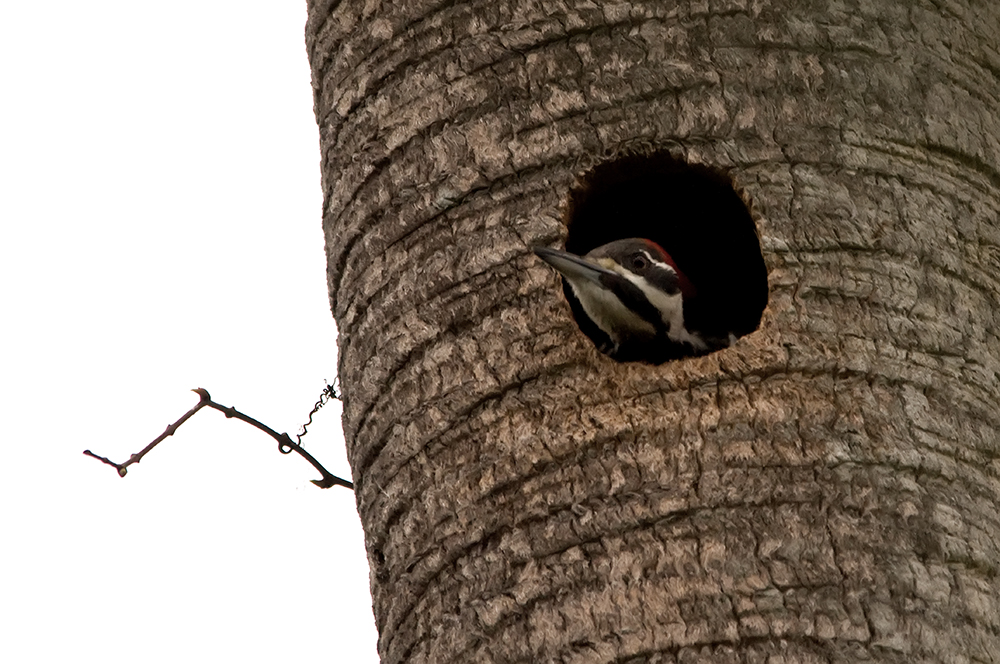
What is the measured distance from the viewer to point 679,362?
2.76m

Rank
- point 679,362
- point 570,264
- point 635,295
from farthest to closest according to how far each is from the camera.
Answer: point 635,295 < point 570,264 < point 679,362

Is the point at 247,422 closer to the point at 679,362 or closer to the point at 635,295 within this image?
the point at 635,295

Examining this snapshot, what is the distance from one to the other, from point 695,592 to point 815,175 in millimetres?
901

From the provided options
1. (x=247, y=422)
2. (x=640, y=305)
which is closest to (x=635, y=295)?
(x=640, y=305)

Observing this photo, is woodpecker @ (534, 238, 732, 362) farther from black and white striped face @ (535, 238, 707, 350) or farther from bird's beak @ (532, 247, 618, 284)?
bird's beak @ (532, 247, 618, 284)

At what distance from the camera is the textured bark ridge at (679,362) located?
252 centimetres

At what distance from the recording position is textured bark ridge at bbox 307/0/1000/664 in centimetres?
252

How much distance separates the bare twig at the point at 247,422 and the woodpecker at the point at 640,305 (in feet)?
2.55

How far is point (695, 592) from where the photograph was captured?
2.48 m

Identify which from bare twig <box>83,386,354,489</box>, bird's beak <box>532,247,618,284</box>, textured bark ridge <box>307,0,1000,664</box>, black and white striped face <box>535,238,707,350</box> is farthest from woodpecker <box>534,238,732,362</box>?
bare twig <box>83,386,354,489</box>

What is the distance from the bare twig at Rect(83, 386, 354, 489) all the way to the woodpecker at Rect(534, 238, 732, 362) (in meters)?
0.78

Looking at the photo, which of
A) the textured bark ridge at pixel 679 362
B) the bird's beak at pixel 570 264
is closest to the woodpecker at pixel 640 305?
the bird's beak at pixel 570 264

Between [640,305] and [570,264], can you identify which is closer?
[570,264]

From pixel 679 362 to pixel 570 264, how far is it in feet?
0.98
